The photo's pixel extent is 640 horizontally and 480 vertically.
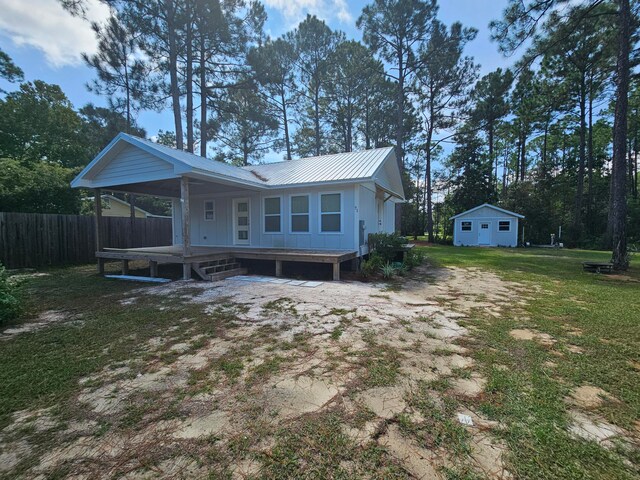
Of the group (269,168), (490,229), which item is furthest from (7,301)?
(490,229)

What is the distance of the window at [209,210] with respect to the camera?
10.8m

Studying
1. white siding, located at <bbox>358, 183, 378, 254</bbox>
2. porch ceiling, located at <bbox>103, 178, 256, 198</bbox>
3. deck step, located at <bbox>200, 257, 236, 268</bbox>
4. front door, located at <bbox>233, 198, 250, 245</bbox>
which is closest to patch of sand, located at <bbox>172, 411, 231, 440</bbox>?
deck step, located at <bbox>200, 257, 236, 268</bbox>

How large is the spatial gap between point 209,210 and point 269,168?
2.88 meters

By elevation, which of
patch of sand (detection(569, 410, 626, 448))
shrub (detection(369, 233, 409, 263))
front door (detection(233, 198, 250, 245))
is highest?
front door (detection(233, 198, 250, 245))

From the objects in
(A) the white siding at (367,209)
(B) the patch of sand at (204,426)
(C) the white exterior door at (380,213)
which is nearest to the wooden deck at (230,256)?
(A) the white siding at (367,209)

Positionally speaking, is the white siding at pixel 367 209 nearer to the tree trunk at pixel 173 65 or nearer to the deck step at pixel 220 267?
the deck step at pixel 220 267

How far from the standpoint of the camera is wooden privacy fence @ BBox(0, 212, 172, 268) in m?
9.12

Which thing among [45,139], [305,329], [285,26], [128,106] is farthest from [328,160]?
[45,139]

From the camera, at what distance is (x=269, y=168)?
1162 centimetres

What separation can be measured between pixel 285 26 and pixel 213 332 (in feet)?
66.4

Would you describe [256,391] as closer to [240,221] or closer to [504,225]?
[240,221]

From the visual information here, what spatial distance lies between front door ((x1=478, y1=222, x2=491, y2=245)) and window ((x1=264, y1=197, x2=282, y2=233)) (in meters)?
17.2

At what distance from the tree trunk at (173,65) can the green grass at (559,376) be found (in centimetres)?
1469

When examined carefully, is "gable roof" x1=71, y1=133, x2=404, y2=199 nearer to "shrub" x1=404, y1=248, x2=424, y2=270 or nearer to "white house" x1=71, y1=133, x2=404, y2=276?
"white house" x1=71, y1=133, x2=404, y2=276
